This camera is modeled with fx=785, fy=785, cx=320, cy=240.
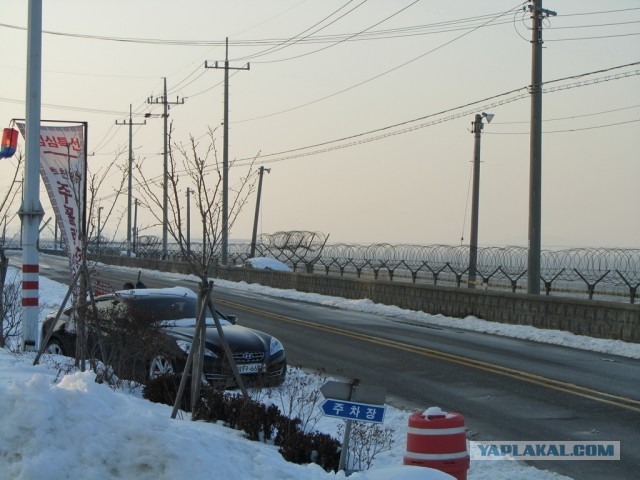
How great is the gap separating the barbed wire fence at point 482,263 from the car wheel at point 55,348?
6.61 meters

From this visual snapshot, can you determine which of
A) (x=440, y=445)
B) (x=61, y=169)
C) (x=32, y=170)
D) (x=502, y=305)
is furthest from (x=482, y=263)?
(x=440, y=445)

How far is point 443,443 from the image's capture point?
18.5 ft

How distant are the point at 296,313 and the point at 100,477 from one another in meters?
18.6

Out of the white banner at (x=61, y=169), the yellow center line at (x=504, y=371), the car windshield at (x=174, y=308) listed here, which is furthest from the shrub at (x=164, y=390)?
the yellow center line at (x=504, y=371)

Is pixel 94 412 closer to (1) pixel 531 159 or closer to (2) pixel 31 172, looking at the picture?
(2) pixel 31 172

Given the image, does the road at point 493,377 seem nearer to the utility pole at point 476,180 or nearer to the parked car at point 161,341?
the parked car at point 161,341

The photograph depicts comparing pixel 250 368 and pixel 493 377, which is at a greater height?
pixel 250 368

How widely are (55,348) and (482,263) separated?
2650 cm

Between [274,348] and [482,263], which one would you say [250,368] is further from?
[482,263]

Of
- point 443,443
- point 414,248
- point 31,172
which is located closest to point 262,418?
point 443,443

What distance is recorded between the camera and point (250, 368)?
1041 centimetres

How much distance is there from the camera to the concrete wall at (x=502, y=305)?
1730 cm

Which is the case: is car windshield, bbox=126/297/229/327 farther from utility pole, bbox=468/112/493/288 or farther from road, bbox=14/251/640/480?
utility pole, bbox=468/112/493/288

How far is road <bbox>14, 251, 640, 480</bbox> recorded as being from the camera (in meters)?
8.56
